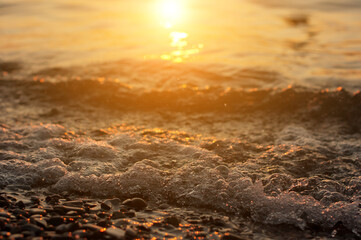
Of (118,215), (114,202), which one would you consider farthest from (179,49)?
(118,215)

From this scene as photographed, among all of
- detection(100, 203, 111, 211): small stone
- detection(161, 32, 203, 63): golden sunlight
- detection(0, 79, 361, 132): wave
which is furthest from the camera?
detection(161, 32, 203, 63): golden sunlight

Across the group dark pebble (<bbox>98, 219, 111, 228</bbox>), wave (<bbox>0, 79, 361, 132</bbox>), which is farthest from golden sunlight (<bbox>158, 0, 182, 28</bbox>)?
dark pebble (<bbox>98, 219, 111, 228</bbox>)

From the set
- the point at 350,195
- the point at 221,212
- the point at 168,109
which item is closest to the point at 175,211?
the point at 221,212

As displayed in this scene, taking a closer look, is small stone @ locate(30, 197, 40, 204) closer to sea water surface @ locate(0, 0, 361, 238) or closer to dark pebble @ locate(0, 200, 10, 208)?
dark pebble @ locate(0, 200, 10, 208)

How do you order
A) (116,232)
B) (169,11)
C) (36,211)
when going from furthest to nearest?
→ (169,11) → (36,211) → (116,232)

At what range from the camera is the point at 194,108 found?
7734mm

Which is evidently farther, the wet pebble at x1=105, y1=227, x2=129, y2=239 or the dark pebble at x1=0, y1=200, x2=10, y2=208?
the dark pebble at x1=0, y1=200, x2=10, y2=208

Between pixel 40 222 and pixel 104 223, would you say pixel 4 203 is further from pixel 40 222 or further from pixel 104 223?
pixel 104 223

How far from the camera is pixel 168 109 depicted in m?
7.70

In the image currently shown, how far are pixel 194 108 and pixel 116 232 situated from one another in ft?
14.8

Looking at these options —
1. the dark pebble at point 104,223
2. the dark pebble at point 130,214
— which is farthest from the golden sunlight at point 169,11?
the dark pebble at point 104,223

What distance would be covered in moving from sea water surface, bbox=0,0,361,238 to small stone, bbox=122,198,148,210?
16 cm

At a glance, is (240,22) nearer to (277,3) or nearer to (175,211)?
(277,3)

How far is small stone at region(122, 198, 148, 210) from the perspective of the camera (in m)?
4.14
